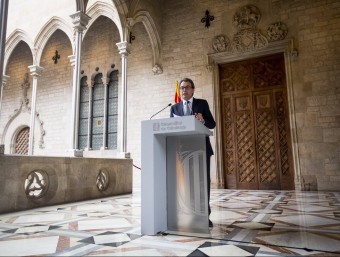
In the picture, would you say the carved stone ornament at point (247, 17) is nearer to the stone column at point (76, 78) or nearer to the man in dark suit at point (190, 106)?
the stone column at point (76, 78)

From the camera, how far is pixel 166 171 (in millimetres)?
2199

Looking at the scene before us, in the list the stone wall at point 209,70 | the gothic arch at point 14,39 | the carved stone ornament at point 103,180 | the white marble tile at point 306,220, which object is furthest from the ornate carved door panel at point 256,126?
the gothic arch at point 14,39

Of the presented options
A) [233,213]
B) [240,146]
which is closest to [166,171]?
[233,213]

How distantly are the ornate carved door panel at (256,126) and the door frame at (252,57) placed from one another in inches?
7.5

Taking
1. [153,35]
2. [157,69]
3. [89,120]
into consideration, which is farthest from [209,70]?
[89,120]

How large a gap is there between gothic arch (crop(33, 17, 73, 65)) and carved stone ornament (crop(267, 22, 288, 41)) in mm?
5574

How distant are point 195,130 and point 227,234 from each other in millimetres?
858

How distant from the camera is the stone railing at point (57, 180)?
11.1 feet

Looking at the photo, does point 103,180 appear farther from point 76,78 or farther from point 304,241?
point 304,241

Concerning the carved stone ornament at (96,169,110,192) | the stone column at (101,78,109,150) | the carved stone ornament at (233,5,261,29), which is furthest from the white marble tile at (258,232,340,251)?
the stone column at (101,78,109,150)

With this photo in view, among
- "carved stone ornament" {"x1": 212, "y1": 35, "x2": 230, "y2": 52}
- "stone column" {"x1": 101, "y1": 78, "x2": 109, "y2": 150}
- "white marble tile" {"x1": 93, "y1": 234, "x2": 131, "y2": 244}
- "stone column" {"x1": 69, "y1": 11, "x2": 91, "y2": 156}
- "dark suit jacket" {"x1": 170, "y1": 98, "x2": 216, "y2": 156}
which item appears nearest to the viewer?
"white marble tile" {"x1": 93, "y1": 234, "x2": 131, "y2": 244}

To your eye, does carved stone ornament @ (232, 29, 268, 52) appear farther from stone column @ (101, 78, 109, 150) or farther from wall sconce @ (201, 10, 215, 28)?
stone column @ (101, 78, 109, 150)

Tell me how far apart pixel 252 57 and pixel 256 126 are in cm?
180

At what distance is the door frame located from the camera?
19.7ft
